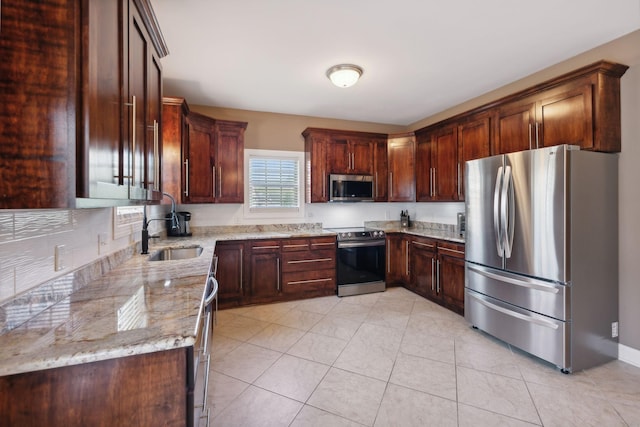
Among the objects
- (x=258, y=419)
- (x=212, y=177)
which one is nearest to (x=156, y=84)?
(x=212, y=177)

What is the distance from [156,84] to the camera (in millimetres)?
1881

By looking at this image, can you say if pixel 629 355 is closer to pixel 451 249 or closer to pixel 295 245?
pixel 451 249

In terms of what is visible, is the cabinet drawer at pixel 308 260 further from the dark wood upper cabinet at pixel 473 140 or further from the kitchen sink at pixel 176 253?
the dark wood upper cabinet at pixel 473 140

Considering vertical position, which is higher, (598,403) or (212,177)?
(212,177)

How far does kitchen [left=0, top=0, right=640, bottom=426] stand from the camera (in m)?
1.12

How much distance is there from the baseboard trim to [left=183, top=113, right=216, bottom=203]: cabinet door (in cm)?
433

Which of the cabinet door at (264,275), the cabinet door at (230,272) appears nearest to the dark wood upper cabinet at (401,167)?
the cabinet door at (264,275)

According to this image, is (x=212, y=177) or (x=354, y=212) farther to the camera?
(x=354, y=212)

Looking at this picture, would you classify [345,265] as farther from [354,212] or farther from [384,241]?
[354,212]

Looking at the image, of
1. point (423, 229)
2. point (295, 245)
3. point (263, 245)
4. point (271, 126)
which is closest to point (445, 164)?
point (423, 229)

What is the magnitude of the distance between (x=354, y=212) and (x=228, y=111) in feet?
8.18

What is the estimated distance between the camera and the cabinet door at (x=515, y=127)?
2.82 meters

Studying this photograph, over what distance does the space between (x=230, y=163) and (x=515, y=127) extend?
3.34 m

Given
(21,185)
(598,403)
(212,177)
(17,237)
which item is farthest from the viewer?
(212,177)
